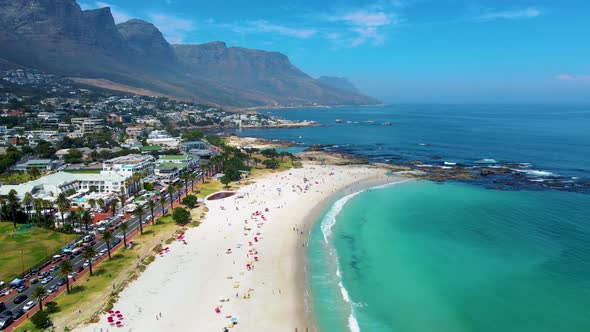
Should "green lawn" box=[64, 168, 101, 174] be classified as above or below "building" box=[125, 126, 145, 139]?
below

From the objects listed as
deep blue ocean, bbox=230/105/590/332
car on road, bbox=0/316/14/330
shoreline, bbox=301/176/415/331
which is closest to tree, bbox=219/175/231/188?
shoreline, bbox=301/176/415/331

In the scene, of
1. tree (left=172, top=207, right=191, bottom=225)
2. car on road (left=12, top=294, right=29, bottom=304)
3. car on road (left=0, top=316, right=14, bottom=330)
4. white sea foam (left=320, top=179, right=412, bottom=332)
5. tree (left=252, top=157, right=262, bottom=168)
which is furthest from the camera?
tree (left=252, top=157, right=262, bottom=168)

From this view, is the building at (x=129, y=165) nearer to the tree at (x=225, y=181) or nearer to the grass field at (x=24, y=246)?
the tree at (x=225, y=181)

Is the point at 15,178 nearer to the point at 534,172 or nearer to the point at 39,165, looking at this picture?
the point at 39,165

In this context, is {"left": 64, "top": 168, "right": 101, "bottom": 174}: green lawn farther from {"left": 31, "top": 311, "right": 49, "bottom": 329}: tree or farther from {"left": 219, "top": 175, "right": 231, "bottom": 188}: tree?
{"left": 31, "top": 311, "right": 49, "bottom": 329}: tree

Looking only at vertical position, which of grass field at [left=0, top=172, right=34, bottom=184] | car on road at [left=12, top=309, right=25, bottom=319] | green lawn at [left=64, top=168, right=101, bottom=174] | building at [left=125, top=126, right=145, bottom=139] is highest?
building at [left=125, top=126, right=145, bottom=139]

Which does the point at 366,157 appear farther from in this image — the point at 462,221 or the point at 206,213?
the point at 206,213

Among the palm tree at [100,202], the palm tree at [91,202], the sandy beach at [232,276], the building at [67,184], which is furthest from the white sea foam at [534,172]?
the palm tree at [91,202]
